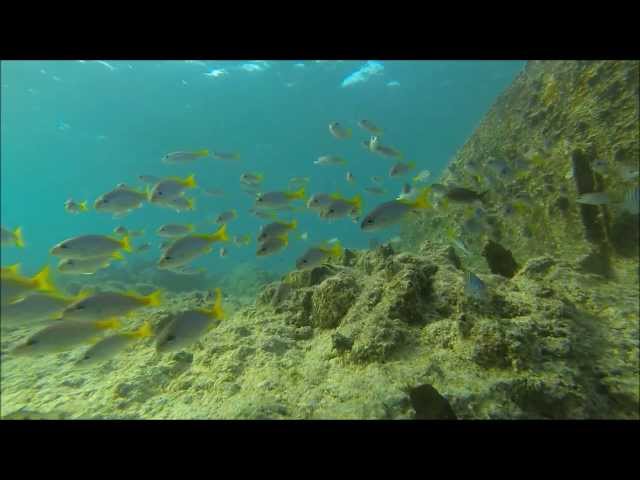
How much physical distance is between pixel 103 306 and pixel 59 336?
462 mm

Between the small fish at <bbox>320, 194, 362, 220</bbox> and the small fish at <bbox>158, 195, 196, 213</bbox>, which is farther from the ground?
the small fish at <bbox>158, 195, 196, 213</bbox>

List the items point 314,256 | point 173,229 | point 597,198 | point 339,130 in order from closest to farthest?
point 597,198 < point 314,256 < point 173,229 < point 339,130

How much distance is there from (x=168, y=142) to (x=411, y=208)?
150 feet

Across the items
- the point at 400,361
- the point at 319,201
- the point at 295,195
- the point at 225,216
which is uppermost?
the point at 225,216

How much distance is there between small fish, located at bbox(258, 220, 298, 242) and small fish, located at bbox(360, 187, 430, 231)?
1562 millimetres

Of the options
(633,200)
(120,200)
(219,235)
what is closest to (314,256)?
(219,235)

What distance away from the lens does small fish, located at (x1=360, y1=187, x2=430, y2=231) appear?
4188 millimetres

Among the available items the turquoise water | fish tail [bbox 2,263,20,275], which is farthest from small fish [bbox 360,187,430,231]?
the turquoise water

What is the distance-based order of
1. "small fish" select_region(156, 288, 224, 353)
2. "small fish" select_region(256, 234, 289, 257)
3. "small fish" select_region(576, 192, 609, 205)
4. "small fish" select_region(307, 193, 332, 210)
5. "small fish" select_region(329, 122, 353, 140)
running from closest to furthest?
1. "small fish" select_region(156, 288, 224, 353)
2. "small fish" select_region(576, 192, 609, 205)
3. "small fish" select_region(256, 234, 289, 257)
4. "small fish" select_region(307, 193, 332, 210)
5. "small fish" select_region(329, 122, 353, 140)

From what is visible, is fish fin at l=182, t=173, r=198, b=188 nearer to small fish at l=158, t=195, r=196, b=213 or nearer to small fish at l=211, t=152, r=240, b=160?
small fish at l=158, t=195, r=196, b=213

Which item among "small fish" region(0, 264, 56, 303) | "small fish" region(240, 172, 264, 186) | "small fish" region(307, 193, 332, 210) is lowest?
"small fish" region(0, 264, 56, 303)

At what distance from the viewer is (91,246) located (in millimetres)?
4500

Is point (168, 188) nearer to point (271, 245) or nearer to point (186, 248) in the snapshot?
point (186, 248)
